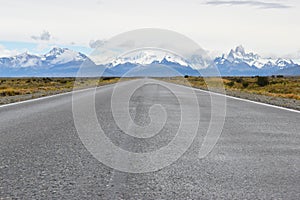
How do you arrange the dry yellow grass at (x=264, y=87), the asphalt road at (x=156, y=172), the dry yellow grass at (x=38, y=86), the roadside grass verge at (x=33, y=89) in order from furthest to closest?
the dry yellow grass at (x=38, y=86) < the dry yellow grass at (x=264, y=87) < the roadside grass verge at (x=33, y=89) < the asphalt road at (x=156, y=172)

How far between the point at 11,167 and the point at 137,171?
62.0 inches

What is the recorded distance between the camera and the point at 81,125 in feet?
33.7

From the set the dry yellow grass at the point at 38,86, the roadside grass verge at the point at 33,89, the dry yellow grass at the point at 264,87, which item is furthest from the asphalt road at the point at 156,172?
the dry yellow grass at the point at 38,86

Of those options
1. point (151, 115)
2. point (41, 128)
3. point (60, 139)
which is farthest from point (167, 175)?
point (151, 115)

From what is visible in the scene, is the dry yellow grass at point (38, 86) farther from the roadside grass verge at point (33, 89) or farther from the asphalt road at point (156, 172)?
the asphalt road at point (156, 172)

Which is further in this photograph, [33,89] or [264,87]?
[264,87]

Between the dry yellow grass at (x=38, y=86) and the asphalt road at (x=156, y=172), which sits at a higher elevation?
the asphalt road at (x=156, y=172)

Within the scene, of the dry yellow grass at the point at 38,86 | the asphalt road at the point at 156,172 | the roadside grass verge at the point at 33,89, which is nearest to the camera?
the asphalt road at the point at 156,172

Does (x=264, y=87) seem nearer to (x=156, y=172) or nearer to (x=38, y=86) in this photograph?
(x=38, y=86)

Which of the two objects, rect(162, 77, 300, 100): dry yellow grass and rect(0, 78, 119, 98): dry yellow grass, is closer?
rect(162, 77, 300, 100): dry yellow grass

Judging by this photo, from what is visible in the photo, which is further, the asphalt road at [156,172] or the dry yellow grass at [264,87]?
the dry yellow grass at [264,87]

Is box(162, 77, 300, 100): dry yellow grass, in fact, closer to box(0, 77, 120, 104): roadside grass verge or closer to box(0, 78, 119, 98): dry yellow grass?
box(0, 77, 120, 104): roadside grass verge

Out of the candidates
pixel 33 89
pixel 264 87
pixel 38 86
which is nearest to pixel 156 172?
pixel 33 89

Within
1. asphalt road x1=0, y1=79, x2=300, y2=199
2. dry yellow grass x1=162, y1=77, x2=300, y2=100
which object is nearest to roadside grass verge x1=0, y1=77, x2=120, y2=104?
dry yellow grass x1=162, y1=77, x2=300, y2=100
